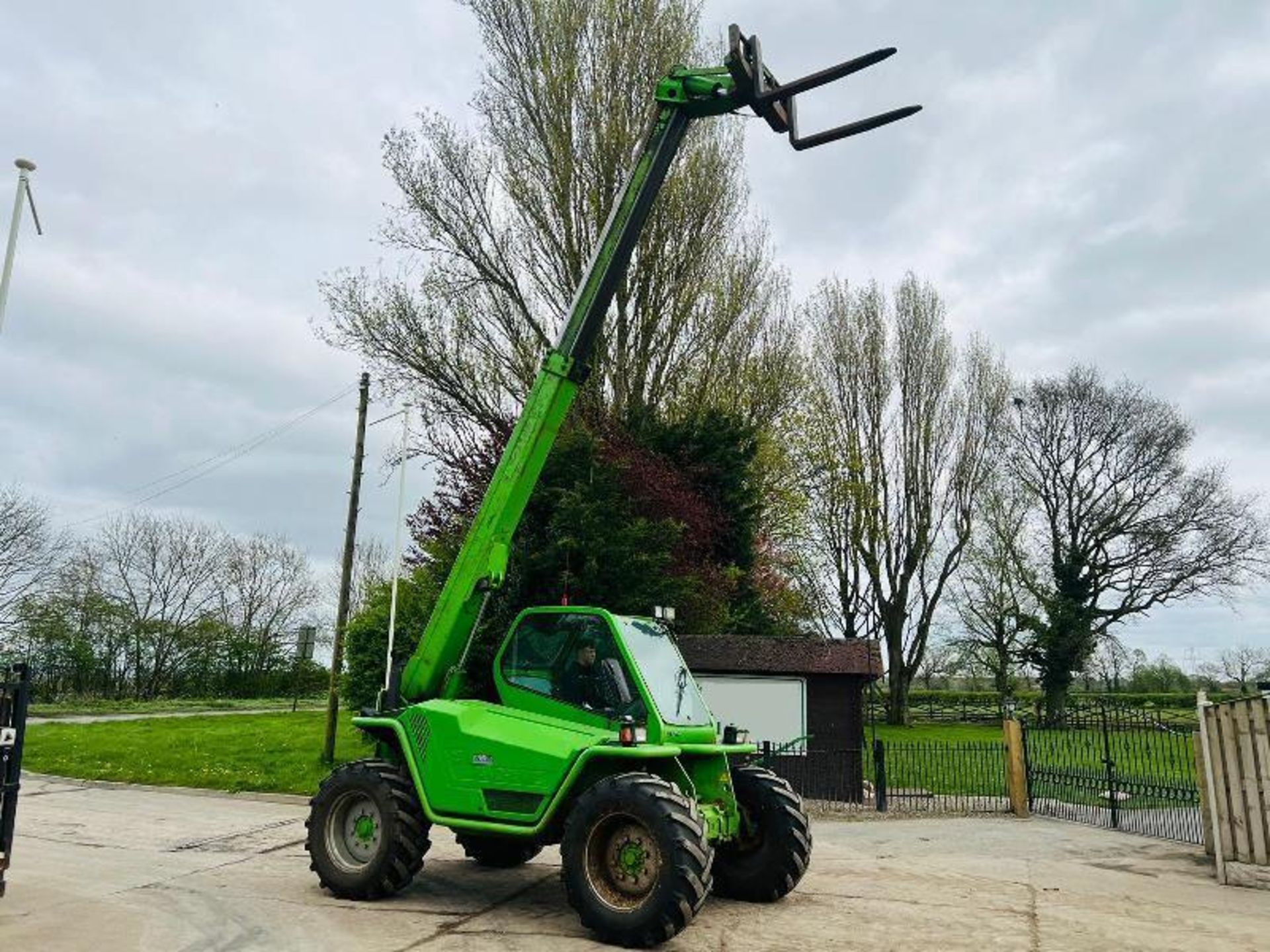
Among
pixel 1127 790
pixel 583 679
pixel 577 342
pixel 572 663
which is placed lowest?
pixel 1127 790

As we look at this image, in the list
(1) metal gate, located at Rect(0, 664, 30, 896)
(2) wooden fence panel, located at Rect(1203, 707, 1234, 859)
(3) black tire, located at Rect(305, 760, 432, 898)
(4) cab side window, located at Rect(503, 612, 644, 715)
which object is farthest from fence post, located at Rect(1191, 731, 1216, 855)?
(1) metal gate, located at Rect(0, 664, 30, 896)

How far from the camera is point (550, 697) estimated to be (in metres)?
7.25

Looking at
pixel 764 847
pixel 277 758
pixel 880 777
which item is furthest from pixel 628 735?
pixel 277 758

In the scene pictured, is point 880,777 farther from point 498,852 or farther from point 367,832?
point 367,832

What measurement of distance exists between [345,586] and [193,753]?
4967mm

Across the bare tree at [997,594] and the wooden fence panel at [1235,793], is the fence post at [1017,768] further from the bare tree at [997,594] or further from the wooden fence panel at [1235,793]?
the bare tree at [997,594]

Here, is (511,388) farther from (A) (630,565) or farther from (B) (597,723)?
(B) (597,723)

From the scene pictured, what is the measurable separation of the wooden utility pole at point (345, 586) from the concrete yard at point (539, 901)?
18.3ft

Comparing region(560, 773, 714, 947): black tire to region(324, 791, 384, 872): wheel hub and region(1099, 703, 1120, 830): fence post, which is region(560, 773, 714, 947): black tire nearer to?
region(324, 791, 384, 872): wheel hub

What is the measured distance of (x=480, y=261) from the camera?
19.7 meters

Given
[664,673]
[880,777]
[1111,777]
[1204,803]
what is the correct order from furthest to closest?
[880,777]
[1111,777]
[1204,803]
[664,673]

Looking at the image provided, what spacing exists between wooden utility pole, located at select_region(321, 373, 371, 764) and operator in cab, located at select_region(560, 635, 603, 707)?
10972 millimetres

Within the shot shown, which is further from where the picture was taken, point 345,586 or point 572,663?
point 345,586

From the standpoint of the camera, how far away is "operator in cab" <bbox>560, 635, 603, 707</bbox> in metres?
7.10
